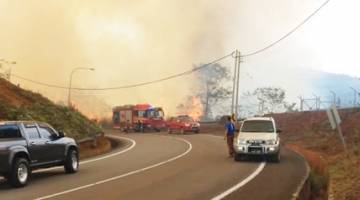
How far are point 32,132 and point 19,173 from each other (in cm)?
206

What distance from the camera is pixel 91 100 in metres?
100

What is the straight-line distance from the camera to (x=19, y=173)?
1625cm

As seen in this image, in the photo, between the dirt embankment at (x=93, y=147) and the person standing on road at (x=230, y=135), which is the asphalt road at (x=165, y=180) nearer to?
the person standing on road at (x=230, y=135)

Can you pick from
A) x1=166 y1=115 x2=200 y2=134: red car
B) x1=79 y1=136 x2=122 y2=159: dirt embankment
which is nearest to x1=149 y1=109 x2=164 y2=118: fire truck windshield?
x1=166 y1=115 x2=200 y2=134: red car

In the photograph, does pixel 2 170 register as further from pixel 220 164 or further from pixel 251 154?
pixel 251 154

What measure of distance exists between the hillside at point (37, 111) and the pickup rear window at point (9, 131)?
1502cm

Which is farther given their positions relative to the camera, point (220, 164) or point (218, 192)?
point (220, 164)

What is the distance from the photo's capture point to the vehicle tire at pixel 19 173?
16.0m

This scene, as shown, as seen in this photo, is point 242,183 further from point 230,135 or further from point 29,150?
point 230,135

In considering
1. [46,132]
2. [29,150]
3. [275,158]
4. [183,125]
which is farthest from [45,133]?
[183,125]

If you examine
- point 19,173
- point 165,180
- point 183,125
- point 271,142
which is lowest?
point 165,180

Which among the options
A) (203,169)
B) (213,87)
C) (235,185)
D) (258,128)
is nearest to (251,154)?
(258,128)

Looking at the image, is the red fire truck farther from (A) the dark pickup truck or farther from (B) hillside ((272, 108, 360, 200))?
(A) the dark pickup truck

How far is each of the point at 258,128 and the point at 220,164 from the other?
3.61 meters
